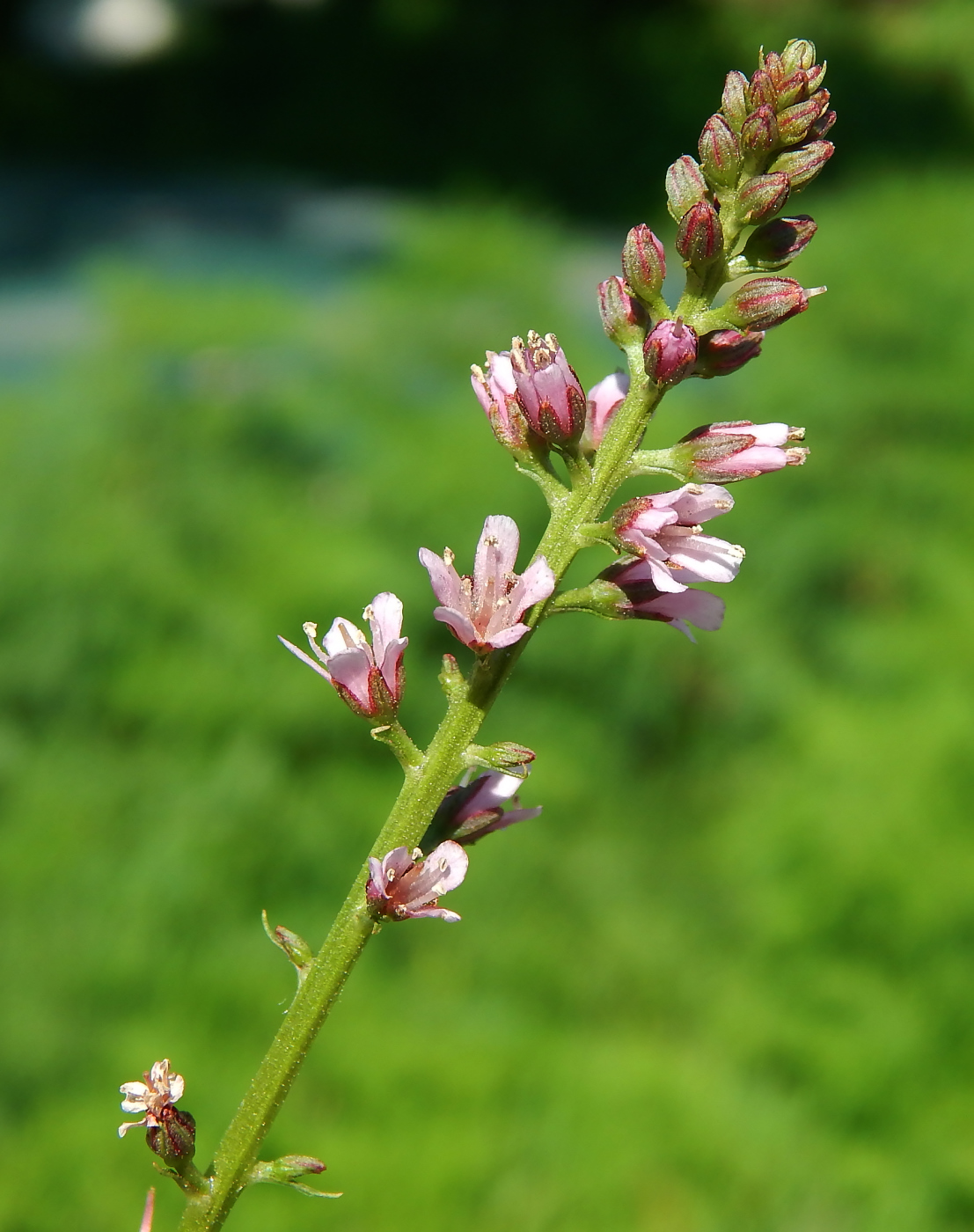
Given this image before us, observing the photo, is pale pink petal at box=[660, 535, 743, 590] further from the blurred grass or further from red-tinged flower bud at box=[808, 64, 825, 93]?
the blurred grass

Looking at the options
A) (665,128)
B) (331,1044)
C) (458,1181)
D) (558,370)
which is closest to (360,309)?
(331,1044)

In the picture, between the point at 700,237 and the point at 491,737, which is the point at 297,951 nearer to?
the point at 700,237

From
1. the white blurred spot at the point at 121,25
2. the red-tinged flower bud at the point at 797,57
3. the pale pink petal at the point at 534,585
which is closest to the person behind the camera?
the pale pink petal at the point at 534,585

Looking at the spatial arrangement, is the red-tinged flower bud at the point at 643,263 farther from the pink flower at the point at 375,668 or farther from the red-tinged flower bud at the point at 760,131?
the pink flower at the point at 375,668

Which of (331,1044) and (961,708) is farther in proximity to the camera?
(961,708)

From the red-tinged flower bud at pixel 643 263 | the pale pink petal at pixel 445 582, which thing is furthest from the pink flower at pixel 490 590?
the red-tinged flower bud at pixel 643 263

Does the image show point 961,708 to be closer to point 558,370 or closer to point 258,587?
point 258,587
